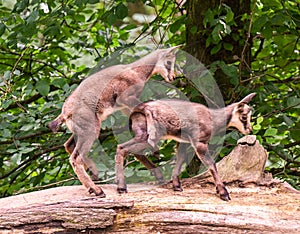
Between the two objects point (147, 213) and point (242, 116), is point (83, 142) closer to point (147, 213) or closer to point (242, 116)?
point (147, 213)

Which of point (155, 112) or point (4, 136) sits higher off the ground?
point (155, 112)

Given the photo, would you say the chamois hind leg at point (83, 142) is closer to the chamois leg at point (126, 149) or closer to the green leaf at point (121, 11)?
the chamois leg at point (126, 149)

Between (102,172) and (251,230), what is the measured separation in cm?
112

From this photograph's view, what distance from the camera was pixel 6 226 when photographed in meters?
2.88

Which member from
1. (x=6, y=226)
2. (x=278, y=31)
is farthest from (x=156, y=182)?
(x=278, y=31)

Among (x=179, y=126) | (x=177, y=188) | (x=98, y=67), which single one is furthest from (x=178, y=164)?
(x=98, y=67)

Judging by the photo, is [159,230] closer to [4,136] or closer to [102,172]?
[102,172]

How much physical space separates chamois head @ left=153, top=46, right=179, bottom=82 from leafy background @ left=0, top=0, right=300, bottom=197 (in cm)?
65

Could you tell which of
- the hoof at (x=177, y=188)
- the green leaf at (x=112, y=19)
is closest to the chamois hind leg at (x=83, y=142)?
the hoof at (x=177, y=188)

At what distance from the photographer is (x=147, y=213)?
3.00 metres

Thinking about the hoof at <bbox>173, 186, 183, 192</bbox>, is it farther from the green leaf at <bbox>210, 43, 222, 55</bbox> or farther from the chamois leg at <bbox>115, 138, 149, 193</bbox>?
the green leaf at <bbox>210, 43, 222, 55</bbox>

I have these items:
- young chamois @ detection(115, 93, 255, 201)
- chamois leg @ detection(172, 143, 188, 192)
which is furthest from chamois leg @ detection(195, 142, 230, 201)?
chamois leg @ detection(172, 143, 188, 192)

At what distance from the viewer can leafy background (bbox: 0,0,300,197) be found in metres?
4.37

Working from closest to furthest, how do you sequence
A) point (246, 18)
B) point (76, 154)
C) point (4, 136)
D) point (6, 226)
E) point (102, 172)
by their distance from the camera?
point (6, 226) → point (76, 154) → point (102, 172) → point (4, 136) → point (246, 18)
